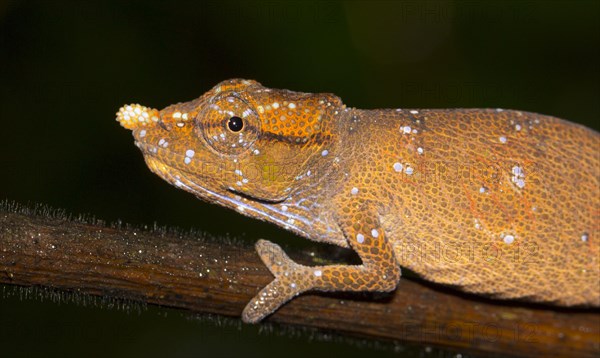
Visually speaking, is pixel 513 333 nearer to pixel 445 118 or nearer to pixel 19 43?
pixel 445 118

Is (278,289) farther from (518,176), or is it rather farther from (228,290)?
(518,176)

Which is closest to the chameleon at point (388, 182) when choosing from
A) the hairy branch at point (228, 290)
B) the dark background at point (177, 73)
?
the hairy branch at point (228, 290)

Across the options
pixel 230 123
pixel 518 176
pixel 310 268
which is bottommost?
pixel 310 268

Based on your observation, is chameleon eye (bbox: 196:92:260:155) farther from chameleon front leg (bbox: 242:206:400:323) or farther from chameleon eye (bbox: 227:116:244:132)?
chameleon front leg (bbox: 242:206:400:323)

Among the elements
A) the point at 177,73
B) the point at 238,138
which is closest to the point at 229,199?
the point at 238,138

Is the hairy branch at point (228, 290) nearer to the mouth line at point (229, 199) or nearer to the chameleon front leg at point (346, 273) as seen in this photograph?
the chameleon front leg at point (346, 273)
